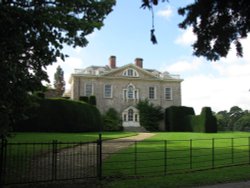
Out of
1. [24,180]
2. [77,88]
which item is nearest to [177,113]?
[77,88]

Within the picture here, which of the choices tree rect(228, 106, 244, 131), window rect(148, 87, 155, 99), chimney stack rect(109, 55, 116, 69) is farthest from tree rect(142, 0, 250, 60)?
tree rect(228, 106, 244, 131)

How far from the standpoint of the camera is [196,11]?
4.60 m

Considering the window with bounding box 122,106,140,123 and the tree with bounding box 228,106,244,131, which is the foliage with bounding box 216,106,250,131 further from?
the window with bounding box 122,106,140,123

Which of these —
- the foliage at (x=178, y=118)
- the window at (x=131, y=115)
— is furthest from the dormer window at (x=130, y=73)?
the foliage at (x=178, y=118)

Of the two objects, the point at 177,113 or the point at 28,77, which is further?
the point at 177,113

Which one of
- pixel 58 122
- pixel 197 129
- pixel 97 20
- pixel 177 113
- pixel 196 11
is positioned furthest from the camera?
A: pixel 177 113

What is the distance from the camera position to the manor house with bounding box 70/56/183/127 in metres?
49.3

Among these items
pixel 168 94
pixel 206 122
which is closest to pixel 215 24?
pixel 206 122

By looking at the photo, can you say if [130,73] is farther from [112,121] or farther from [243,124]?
[243,124]

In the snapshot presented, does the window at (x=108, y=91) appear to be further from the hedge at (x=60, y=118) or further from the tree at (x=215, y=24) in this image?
the tree at (x=215, y=24)

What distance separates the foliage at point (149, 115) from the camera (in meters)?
49.0

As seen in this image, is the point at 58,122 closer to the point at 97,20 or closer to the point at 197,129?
the point at 197,129

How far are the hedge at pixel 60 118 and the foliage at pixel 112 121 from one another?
30.3 feet

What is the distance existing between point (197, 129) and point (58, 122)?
1842 cm
